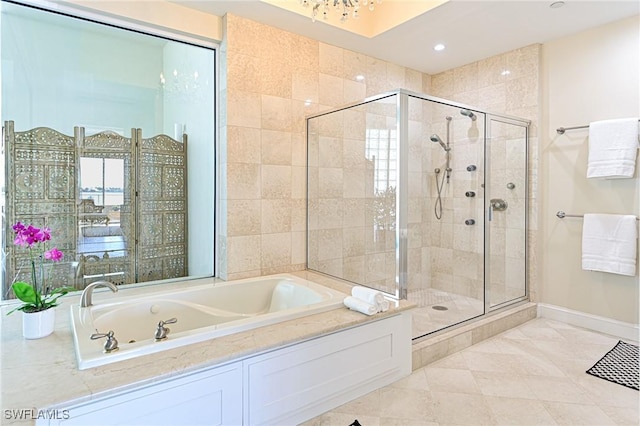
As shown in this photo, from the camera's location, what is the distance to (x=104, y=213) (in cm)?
267

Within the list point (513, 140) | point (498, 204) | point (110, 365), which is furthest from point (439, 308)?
point (110, 365)

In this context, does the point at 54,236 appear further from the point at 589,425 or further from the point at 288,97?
the point at 589,425

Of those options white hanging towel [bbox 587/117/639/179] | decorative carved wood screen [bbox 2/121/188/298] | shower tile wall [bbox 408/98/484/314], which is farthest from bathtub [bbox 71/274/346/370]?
white hanging towel [bbox 587/117/639/179]

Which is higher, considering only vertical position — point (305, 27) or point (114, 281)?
point (305, 27)

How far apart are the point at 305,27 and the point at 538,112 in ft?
7.56

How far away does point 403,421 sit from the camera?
1823 millimetres

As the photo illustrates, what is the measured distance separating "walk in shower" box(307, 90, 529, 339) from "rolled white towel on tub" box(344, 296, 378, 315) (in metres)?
0.50

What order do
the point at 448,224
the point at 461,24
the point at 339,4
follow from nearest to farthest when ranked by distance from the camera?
1. the point at 339,4
2. the point at 461,24
3. the point at 448,224

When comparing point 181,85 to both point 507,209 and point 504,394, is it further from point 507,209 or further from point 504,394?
point 504,394

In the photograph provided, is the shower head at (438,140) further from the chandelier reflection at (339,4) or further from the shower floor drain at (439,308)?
the shower floor drain at (439,308)

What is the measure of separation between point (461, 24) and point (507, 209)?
5.64ft

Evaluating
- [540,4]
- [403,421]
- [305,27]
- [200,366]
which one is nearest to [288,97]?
[305,27]

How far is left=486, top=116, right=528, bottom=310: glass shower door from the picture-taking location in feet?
10.6

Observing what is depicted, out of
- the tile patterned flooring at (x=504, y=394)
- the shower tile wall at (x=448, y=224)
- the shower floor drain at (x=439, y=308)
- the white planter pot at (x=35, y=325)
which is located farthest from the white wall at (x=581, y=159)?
the white planter pot at (x=35, y=325)
